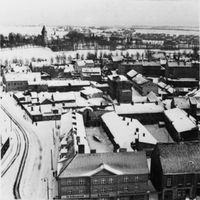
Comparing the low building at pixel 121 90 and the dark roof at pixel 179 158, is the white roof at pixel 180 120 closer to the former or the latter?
the dark roof at pixel 179 158

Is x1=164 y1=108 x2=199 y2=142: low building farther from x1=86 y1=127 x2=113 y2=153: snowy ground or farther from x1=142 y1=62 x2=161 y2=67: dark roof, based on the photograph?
x1=142 y1=62 x2=161 y2=67: dark roof

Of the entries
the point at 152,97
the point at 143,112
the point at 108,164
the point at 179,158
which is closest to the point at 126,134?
the point at 179,158

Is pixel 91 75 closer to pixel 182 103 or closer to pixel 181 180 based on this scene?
pixel 182 103

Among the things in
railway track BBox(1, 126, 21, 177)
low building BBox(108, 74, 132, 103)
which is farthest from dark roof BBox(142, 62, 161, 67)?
railway track BBox(1, 126, 21, 177)

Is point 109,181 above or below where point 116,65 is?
below

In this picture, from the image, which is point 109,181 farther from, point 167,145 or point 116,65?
point 116,65

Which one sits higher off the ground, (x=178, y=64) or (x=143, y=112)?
(x=178, y=64)

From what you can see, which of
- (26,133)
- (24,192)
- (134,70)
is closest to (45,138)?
(26,133)
